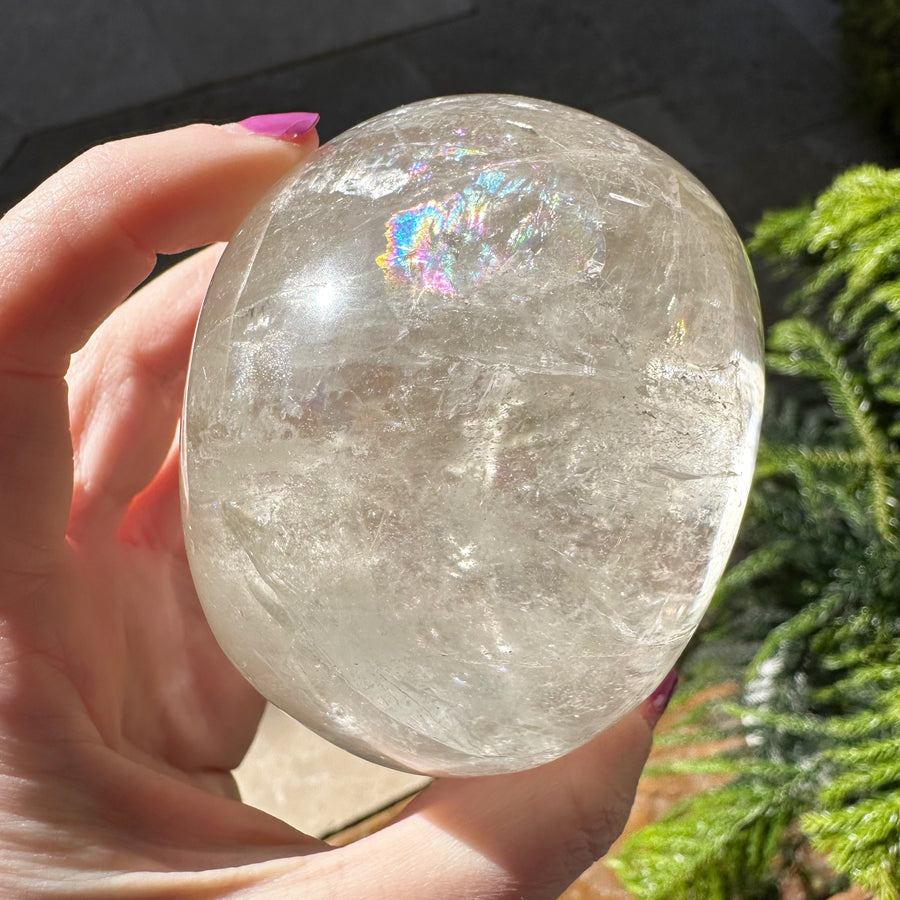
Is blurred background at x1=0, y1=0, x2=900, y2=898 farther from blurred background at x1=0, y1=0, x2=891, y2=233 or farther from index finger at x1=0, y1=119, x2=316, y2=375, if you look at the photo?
index finger at x1=0, y1=119, x2=316, y2=375

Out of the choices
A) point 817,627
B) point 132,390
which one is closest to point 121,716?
point 132,390

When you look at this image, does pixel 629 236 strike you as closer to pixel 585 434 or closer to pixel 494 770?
pixel 585 434

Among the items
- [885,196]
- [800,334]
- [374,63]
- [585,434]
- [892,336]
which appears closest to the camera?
[585,434]

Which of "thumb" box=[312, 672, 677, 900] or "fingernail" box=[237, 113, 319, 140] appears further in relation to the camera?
"fingernail" box=[237, 113, 319, 140]

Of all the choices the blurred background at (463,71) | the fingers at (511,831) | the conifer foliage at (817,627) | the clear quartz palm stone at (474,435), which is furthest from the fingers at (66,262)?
the blurred background at (463,71)

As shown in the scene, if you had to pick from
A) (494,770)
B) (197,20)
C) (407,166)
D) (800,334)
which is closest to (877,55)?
(800,334)

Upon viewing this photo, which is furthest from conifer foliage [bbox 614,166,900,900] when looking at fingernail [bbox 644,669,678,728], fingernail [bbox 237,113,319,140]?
fingernail [bbox 237,113,319,140]

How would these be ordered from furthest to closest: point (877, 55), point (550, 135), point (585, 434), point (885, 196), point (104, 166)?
point (877, 55), point (885, 196), point (104, 166), point (550, 135), point (585, 434)
